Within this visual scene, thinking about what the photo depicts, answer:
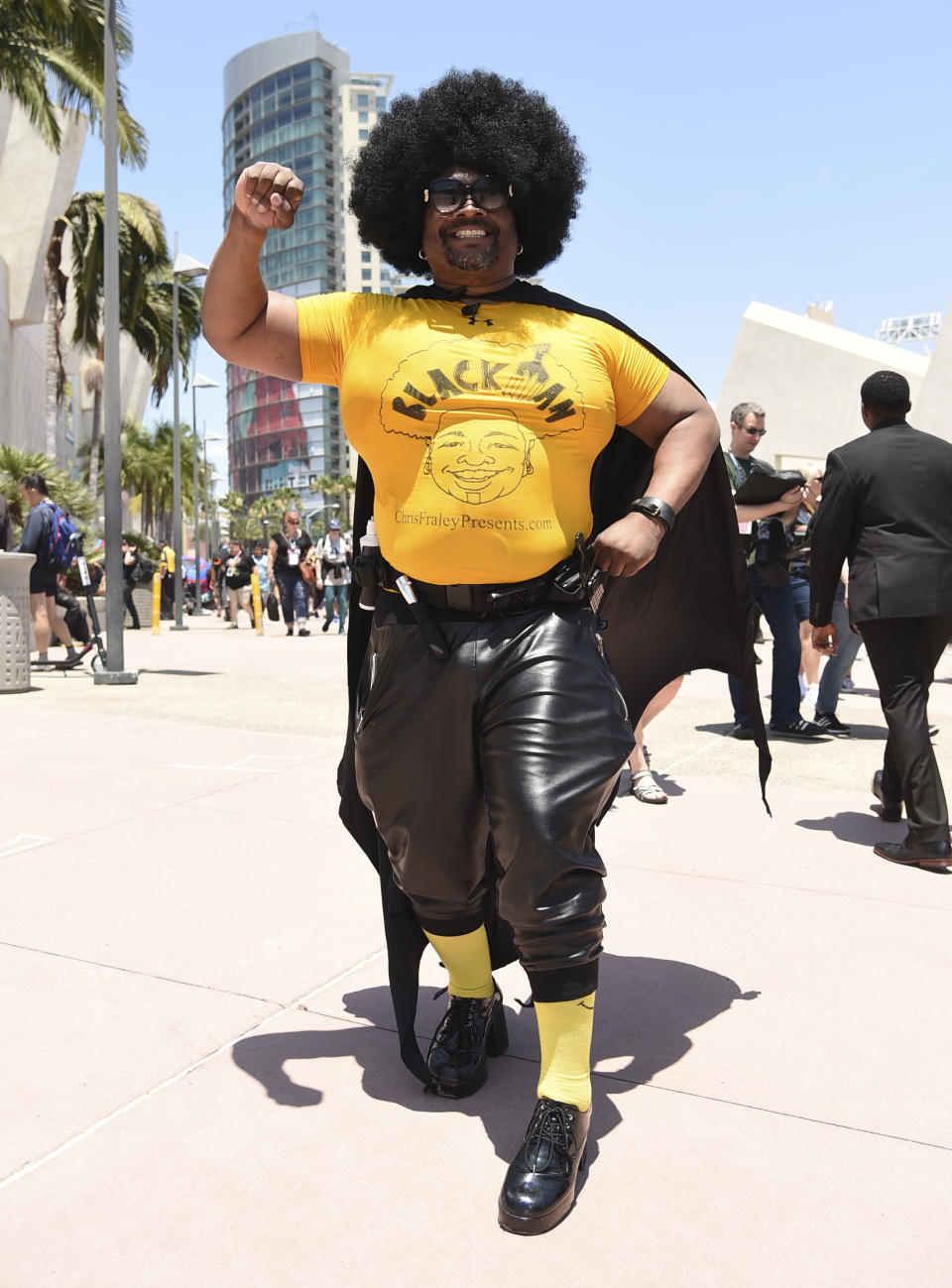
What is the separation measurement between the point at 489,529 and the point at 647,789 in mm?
3498

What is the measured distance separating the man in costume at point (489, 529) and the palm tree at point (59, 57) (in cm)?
A: 1517

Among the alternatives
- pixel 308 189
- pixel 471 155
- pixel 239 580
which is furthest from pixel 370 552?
pixel 308 189

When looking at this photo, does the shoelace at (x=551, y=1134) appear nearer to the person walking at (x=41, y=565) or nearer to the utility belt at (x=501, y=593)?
the utility belt at (x=501, y=593)

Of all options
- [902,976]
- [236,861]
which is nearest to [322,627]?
[236,861]

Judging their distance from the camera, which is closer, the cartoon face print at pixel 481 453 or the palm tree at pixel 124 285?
the cartoon face print at pixel 481 453

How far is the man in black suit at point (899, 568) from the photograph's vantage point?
4570mm

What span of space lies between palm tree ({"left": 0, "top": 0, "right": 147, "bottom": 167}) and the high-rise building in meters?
116

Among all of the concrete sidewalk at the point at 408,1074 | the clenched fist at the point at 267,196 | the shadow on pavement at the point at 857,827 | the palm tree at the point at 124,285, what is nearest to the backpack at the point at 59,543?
the concrete sidewalk at the point at 408,1074

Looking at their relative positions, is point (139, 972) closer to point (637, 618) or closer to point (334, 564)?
point (637, 618)

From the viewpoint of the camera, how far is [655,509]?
2.40 meters

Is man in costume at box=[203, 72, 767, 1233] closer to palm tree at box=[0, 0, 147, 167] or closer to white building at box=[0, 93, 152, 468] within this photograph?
palm tree at box=[0, 0, 147, 167]

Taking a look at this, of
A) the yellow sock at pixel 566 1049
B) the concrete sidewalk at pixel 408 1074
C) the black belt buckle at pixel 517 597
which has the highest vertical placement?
the black belt buckle at pixel 517 597

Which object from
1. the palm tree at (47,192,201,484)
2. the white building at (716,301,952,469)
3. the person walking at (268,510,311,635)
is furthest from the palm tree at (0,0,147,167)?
the white building at (716,301,952,469)

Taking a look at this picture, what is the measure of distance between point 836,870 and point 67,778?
372 cm
